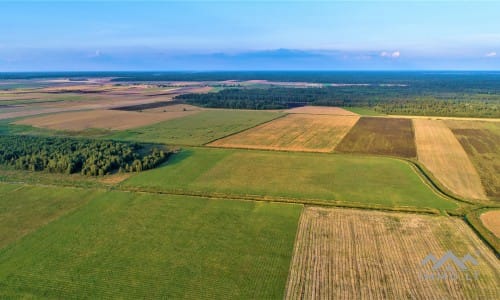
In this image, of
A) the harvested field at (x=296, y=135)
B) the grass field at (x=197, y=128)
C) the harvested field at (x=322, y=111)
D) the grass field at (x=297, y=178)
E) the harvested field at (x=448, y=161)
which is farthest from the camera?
the harvested field at (x=322, y=111)

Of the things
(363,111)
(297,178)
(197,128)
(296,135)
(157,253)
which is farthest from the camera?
(363,111)

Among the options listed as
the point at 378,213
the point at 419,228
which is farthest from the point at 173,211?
the point at 419,228

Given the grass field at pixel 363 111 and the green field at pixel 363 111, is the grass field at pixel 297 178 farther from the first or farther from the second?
the green field at pixel 363 111

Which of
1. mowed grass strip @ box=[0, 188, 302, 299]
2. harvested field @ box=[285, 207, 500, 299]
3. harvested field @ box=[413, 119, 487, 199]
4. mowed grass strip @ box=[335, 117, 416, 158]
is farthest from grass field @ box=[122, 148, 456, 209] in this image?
mowed grass strip @ box=[335, 117, 416, 158]

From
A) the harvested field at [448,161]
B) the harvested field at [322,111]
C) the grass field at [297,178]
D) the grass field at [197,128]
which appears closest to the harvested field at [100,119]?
the grass field at [197,128]

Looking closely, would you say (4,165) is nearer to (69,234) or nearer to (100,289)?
(69,234)

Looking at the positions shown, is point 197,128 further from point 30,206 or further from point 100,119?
point 30,206

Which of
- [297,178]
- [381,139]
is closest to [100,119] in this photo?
[297,178]
